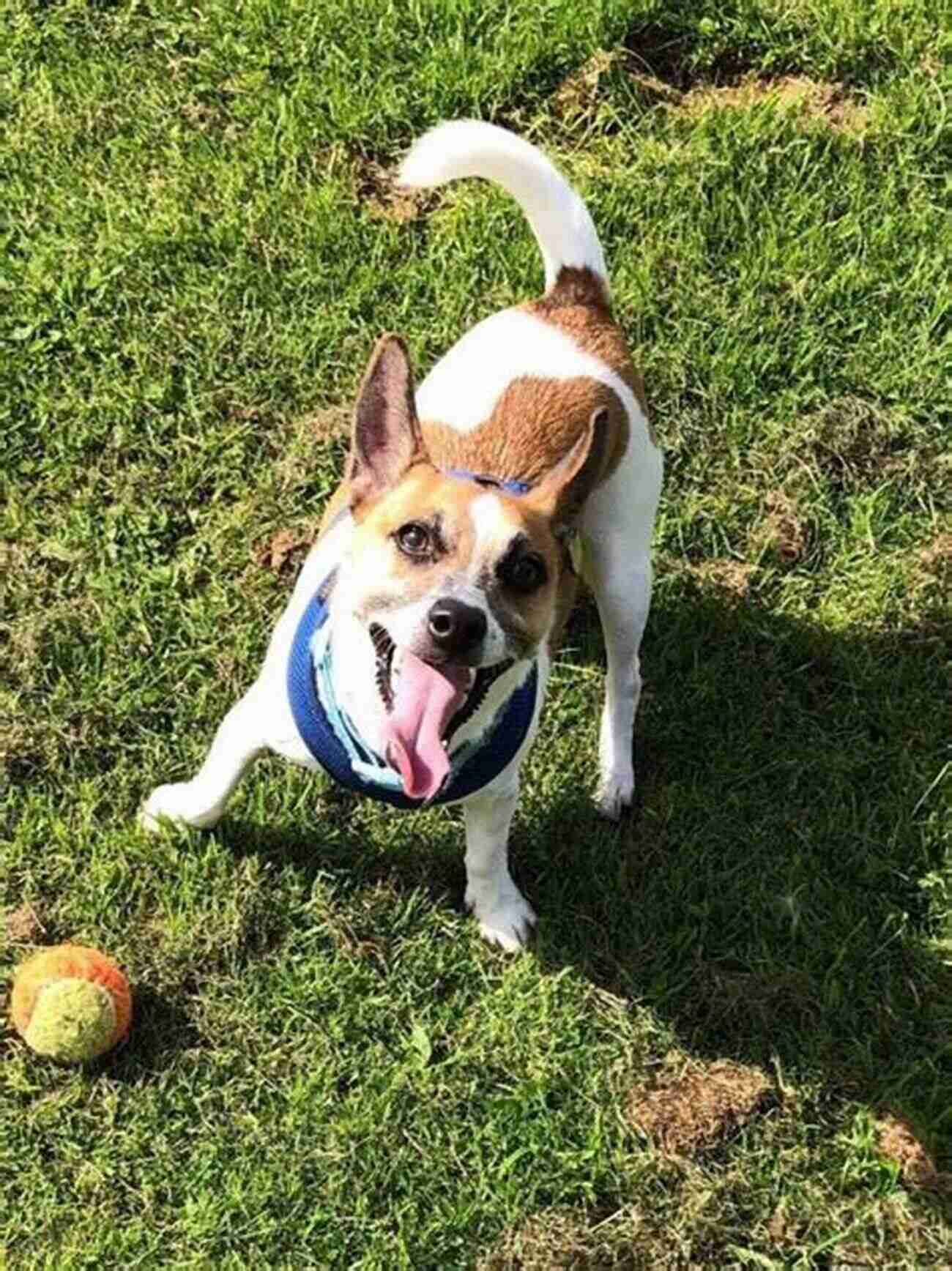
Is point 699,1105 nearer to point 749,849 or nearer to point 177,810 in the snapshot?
point 749,849

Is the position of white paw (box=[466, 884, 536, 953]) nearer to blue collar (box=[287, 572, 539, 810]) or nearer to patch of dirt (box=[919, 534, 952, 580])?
blue collar (box=[287, 572, 539, 810])

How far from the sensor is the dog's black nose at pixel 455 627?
298cm

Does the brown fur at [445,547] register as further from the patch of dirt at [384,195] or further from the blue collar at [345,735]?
the patch of dirt at [384,195]

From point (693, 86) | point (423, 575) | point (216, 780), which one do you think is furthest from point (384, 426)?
point (693, 86)

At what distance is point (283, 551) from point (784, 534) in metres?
1.52

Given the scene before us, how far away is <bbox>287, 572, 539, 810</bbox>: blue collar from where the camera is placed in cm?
338

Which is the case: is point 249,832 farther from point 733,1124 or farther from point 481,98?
point 481,98

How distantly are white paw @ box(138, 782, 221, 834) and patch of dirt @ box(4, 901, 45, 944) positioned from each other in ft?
1.14

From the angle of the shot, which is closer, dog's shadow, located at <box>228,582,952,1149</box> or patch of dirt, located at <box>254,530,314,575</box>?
dog's shadow, located at <box>228,582,952,1149</box>

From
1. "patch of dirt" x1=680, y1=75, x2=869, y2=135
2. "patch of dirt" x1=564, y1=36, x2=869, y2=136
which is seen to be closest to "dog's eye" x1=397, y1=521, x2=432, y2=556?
"patch of dirt" x1=564, y1=36, x2=869, y2=136

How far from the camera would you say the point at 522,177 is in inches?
154

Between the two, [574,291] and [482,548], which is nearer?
[482,548]

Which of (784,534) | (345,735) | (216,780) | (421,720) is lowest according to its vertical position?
(784,534)

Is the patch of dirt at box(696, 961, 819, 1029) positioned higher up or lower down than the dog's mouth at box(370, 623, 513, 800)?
lower down
